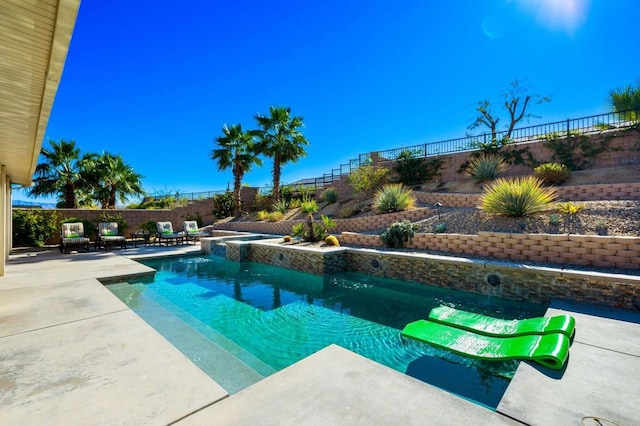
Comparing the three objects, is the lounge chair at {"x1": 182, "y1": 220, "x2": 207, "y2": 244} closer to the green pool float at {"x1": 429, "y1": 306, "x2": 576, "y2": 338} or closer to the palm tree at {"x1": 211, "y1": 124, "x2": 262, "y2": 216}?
the palm tree at {"x1": 211, "y1": 124, "x2": 262, "y2": 216}

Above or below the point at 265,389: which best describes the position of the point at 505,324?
below

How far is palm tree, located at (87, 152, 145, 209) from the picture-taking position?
55.1ft

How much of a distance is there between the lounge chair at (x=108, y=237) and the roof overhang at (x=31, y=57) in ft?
26.0

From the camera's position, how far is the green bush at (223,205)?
2006 cm

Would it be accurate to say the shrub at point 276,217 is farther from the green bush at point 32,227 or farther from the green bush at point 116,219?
the green bush at point 32,227

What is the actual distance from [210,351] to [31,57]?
11.3ft

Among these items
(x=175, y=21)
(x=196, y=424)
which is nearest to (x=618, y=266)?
(x=196, y=424)

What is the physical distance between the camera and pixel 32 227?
11.7 meters

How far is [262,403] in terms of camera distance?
6.33ft

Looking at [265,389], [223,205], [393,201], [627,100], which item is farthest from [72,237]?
[627,100]

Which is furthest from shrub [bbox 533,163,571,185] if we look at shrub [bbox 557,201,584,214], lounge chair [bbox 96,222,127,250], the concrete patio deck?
lounge chair [bbox 96,222,127,250]

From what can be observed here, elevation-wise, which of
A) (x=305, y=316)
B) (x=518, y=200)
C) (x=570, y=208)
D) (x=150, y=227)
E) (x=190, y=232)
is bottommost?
(x=305, y=316)

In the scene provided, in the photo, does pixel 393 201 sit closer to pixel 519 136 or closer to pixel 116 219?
pixel 519 136

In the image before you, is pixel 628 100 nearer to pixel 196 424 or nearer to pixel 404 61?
pixel 404 61
